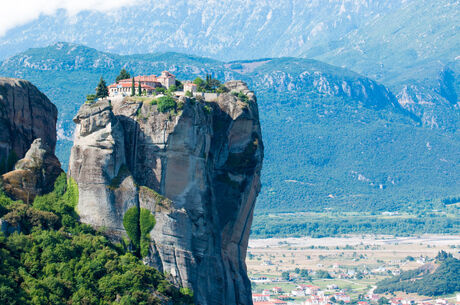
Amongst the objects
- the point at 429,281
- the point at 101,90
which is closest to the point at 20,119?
the point at 101,90

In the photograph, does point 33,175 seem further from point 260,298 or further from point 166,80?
point 260,298

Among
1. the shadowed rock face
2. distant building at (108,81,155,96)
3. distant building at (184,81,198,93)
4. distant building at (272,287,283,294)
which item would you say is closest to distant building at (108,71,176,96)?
distant building at (108,81,155,96)

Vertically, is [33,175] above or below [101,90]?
below

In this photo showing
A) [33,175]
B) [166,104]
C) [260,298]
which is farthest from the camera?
[260,298]

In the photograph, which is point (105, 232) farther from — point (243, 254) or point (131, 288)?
point (243, 254)

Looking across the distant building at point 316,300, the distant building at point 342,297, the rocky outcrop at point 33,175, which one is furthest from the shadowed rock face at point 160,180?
the distant building at point 342,297

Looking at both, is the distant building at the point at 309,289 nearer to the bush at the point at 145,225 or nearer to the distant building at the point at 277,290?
the distant building at the point at 277,290

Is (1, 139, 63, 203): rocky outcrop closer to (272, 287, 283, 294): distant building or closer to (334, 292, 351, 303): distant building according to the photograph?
(334, 292, 351, 303): distant building
